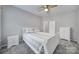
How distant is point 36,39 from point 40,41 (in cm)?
12

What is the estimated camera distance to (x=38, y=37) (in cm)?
145

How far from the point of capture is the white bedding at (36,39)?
1.37 m

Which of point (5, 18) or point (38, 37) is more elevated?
point (5, 18)

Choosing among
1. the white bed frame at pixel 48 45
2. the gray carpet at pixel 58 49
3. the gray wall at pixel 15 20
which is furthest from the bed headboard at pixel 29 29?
the gray carpet at pixel 58 49

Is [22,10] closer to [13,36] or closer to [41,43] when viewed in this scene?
[13,36]

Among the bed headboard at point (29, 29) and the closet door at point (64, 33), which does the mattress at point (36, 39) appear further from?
the closet door at point (64, 33)

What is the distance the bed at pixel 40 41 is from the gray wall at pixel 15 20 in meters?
0.22

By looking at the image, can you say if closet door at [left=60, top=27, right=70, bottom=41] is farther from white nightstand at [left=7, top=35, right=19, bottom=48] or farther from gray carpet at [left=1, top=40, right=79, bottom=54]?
white nightstand at [left=7, top=35, right=19, bottom=48]

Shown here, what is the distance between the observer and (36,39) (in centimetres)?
144

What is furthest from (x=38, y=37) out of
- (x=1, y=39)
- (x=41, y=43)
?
(x=1, y=39)

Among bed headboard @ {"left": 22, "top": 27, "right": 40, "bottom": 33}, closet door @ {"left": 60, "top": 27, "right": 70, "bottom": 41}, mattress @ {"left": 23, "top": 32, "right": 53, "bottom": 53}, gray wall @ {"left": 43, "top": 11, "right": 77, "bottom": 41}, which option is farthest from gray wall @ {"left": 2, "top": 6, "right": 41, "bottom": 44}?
closet door @ {"left": 60, "top": 27, "right": 70, "bottom": 41}

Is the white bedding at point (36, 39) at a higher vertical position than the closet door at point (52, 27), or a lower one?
lower
